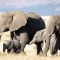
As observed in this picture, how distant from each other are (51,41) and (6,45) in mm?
2326

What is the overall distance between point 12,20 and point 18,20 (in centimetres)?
35

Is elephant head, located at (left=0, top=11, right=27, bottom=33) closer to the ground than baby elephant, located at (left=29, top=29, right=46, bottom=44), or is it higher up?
higher up

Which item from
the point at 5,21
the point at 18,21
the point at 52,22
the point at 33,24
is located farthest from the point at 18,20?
the point at 52,22

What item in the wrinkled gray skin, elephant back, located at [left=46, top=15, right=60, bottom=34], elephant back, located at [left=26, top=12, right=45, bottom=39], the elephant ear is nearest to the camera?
elephant back, located at [left=46, top=15, right=60, bottom=34]

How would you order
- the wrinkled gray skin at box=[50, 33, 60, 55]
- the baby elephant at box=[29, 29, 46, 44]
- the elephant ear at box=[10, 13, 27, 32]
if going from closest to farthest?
the wrinkled gray skin at box=[50, 33, 60, 55] < the elephant ear at box=[10, 13, 27, 32] < the baby elephant at box=[29, 29, 46, 44]

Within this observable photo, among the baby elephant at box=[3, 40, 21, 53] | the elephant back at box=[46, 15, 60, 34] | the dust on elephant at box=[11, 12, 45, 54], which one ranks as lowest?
the baby elephant at box=[3, 40, 21, 53]

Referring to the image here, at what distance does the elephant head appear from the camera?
18.0 m

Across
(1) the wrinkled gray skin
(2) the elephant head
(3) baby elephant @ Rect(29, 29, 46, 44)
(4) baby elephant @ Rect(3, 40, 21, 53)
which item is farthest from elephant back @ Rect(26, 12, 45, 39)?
(1) the wrinkled gray skin

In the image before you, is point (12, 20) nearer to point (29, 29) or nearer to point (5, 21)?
point (5, 21)

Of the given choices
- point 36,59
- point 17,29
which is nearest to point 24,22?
point 17,29

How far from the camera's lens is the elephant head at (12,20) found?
59.2ft

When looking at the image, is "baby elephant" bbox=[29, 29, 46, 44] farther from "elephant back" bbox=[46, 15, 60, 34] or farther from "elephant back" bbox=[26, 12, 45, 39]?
"elephant back" bbox=[46, 15, 60, 34]

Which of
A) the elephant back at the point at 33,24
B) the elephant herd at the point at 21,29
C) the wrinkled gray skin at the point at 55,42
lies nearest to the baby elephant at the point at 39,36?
the elephant herd at the point at 21,29

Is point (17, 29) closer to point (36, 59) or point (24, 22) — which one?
point (24, 22)
